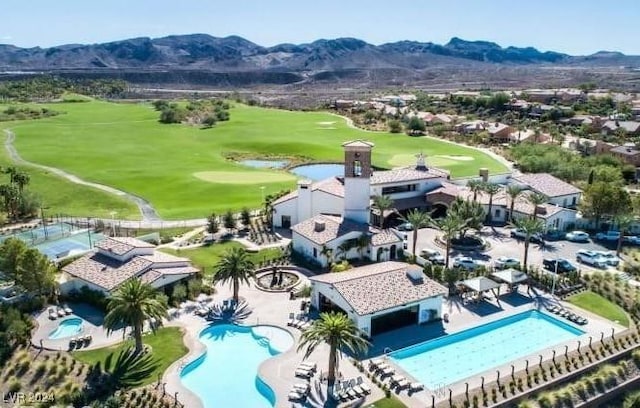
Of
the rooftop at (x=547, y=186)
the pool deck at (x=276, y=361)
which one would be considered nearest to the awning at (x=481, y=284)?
the pool deck at (x=276, y=361)

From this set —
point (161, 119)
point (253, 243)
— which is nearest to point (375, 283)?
point (253, 243)

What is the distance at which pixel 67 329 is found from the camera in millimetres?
39375

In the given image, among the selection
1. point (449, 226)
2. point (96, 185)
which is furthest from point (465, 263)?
point (96, 185)

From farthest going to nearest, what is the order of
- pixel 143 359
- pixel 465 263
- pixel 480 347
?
pixel 465 263 < pixel 480 347 < pixel 143 359

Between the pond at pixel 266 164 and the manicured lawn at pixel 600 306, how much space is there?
63.3 metres

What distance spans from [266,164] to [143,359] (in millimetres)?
71584

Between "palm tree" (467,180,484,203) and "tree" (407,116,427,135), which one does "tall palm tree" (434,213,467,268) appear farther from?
"tree" (407,116,427,135)

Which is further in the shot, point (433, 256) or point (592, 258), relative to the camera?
point (433, 256)

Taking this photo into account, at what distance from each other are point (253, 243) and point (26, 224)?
90.8 ft

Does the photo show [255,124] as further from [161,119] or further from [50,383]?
[50,383]

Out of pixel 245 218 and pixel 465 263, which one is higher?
pixel 245 218

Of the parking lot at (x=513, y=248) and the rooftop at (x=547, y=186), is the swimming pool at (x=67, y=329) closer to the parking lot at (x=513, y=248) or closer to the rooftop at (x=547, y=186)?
the parking lot at (x=513, y=248)

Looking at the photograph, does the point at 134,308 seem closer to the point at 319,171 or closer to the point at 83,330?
the point at 83,330

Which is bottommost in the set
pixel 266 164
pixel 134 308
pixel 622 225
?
pixel 266 164
